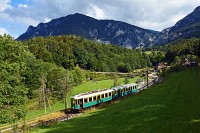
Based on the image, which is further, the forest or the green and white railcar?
the green and white railcar

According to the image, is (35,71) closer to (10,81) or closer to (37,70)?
(37,70)

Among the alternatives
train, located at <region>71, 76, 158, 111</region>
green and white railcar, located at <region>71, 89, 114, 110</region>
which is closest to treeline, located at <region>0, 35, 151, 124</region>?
green and white railcar, located at <region>71, 89, 114, 110</region>

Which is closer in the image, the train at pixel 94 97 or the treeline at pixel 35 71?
the treeline at pixel 35 71

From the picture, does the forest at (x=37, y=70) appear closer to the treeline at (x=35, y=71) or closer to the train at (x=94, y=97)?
the treeline at (x=35, y=71)

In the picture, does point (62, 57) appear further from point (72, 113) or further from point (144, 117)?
point (144, 117)

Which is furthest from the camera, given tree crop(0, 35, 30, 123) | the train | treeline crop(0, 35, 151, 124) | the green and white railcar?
the train

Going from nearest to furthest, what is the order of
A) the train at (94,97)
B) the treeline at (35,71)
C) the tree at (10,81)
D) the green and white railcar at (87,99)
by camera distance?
the tree at (10,81) → the treeline at (35,71) → the green and white railcar at (87,99) → the train at (94,97)

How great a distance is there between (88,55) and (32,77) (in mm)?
99063

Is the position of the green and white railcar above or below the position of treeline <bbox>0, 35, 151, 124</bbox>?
below

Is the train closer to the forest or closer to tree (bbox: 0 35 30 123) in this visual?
the forest

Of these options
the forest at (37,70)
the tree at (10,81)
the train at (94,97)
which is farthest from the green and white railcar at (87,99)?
the tree at (10,81)

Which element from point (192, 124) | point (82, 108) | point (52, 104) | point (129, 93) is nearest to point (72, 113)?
point (82, 108)

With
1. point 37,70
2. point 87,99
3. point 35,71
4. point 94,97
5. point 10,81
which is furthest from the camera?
point 37,70

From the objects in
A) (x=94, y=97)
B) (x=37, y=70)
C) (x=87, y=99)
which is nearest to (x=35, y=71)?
(x=37, y=70)
